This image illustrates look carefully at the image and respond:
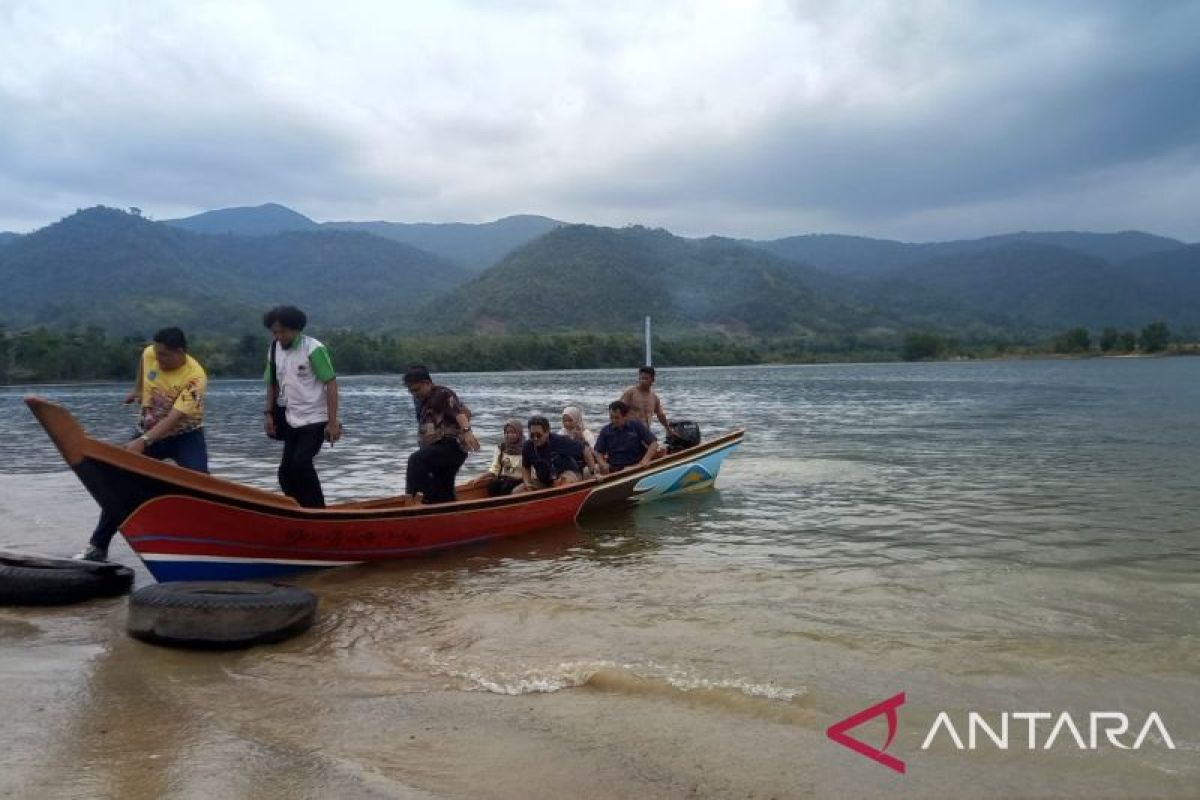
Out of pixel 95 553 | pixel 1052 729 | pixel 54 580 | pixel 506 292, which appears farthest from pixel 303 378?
pixel 506 292

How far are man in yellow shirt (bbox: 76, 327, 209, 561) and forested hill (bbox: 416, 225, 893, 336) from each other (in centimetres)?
11491

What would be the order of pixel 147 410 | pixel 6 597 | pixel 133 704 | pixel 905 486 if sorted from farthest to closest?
pixel 905 486
pixel 147 410
pixel 6 597
pixel 133 704

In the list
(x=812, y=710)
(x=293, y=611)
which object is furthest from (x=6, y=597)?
(x=812, y=710)

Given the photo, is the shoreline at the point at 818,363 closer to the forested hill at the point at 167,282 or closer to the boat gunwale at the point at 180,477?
the forested hill at the point at 167,282

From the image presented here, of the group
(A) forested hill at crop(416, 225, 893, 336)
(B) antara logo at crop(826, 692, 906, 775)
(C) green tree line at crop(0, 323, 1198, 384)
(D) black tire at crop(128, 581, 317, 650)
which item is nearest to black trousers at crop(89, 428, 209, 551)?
(D) black tire at crop(128, 581, 317, 650)

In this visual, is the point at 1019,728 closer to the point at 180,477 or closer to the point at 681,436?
the point at 180,477

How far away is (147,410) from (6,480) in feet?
31.9

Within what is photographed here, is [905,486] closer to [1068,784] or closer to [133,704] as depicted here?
[1068,784]

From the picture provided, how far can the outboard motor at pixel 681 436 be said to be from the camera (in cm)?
1245

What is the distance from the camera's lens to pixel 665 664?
17.3 feet

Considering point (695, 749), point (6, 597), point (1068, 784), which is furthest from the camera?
point (6, 597)

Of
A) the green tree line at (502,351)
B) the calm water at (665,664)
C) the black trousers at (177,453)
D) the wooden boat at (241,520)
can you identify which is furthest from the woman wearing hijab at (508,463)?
the green tree line at (502,351)

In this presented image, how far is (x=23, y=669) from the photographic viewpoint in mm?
4938

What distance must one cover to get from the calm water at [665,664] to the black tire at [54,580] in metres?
0.22
